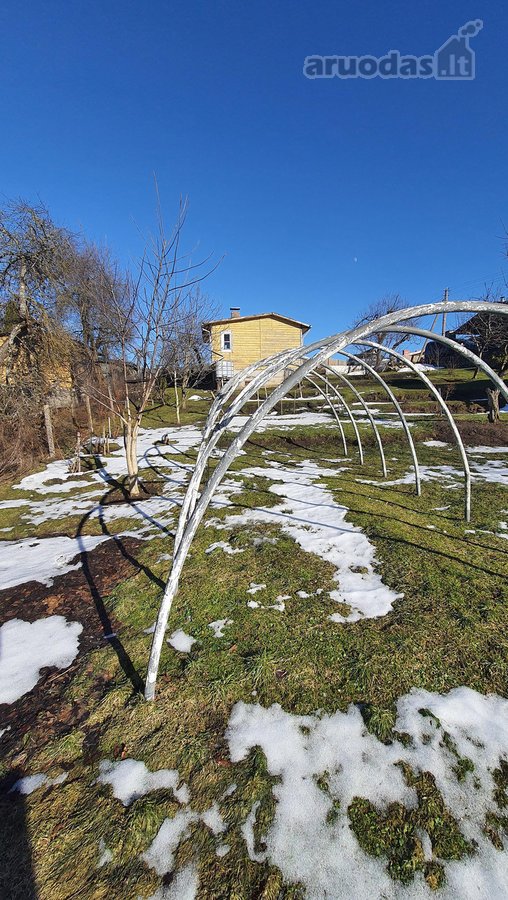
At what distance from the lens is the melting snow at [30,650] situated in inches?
118

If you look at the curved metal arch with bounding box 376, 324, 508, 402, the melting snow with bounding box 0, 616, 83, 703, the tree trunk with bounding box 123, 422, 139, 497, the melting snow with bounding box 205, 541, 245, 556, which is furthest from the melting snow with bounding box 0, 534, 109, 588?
the curved metal arch with bounding box 376, 324, 508, 402

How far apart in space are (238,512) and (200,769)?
441 cm

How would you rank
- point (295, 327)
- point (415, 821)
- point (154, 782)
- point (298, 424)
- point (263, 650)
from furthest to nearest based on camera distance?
point (295, 327) < point (298, 424) < point (263, 650) < point (154, 782) < point (415, 821)

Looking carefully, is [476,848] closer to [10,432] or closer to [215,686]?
[215,686]

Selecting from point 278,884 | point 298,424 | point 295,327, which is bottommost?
point 278,884

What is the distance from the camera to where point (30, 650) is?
3359 millimetres

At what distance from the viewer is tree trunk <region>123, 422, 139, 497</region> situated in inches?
295

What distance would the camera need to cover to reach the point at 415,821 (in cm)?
185

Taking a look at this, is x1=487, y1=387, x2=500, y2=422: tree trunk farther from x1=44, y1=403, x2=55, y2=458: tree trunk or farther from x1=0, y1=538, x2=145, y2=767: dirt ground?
x1=44, y1=403, x2=55, y2=458: tree trunk

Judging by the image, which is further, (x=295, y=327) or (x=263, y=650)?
(x=295, y=327)

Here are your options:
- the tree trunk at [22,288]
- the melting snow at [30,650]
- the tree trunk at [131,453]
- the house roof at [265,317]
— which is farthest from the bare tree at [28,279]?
the house roof at [265,317]

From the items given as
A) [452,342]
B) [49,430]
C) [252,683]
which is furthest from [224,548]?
[49,430]

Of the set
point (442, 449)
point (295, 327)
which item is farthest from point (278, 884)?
point (295, 327)

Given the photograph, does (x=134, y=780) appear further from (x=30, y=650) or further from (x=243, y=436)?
(x=243, y=436)
